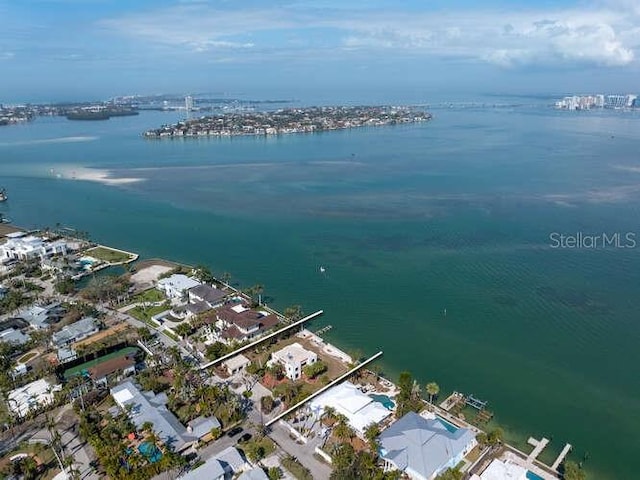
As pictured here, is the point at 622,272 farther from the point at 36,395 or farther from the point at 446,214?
the point at 36,395

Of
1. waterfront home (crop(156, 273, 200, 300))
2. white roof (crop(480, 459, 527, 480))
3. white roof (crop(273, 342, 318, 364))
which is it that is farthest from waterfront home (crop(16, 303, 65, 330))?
white roof (crop(480, 459, 527, 480))

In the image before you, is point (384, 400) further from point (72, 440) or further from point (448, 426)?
point (72, 440)

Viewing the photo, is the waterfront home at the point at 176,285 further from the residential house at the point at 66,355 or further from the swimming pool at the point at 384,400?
the swimming pool at the point at 384,400

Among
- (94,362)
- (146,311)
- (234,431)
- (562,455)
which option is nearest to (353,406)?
(234,431)

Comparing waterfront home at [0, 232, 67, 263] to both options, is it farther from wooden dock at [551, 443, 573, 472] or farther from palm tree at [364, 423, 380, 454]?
wooden dock at [551, 443, 573, 472]

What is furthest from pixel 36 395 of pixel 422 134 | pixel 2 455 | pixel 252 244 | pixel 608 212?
pixel 422 134
